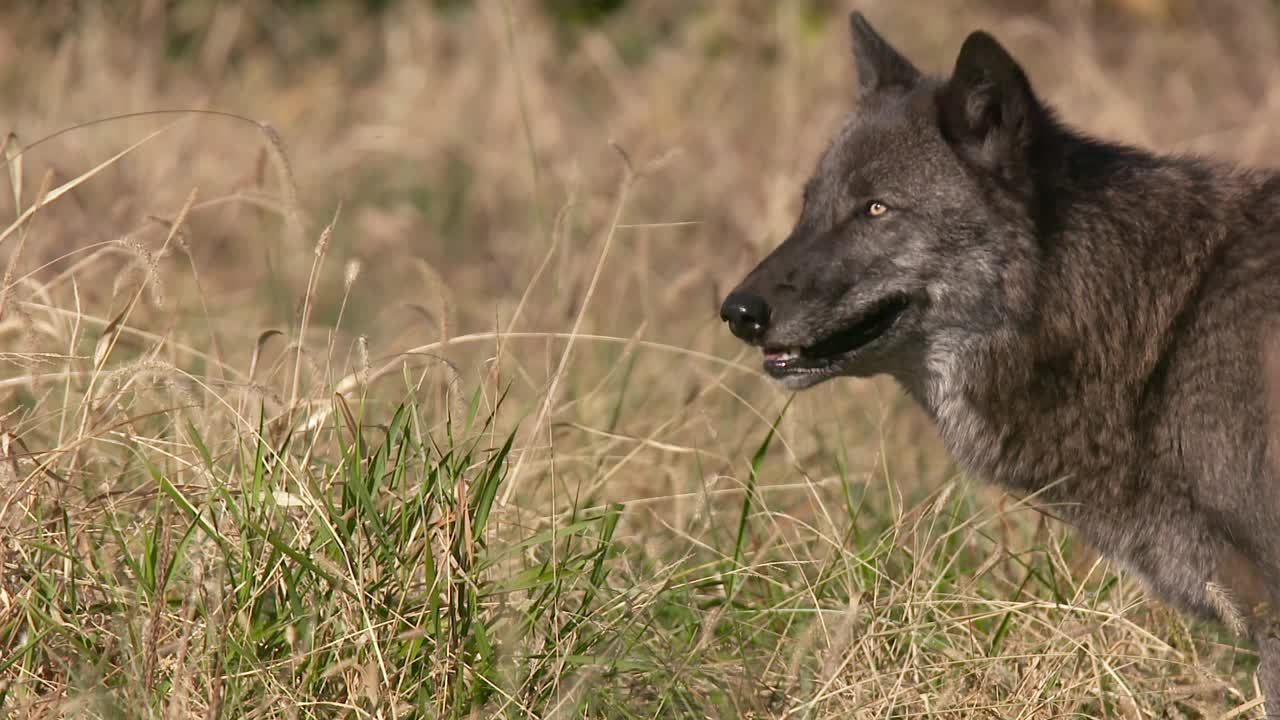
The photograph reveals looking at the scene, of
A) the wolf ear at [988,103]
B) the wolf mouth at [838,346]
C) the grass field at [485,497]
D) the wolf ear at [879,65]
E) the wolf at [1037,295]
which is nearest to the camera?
the grass field at [485,497]

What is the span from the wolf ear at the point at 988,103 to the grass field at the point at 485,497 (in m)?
0.90

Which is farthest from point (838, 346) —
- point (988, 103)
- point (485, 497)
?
point (485, 497)

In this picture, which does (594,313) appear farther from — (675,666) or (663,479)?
(675,666)

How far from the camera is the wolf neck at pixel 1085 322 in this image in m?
3.66

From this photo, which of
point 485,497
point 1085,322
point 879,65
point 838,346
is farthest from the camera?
point 879,65

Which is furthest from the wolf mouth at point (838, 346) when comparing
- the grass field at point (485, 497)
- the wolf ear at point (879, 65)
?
the wolf ear at point (879, 65)

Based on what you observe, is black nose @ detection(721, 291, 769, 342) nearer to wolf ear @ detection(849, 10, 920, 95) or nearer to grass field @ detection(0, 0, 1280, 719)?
grass field @ detection(0, 0, 1280, 719)

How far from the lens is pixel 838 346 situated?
3.87 m

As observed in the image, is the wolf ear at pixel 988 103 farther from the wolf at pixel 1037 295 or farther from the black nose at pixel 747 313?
the black nose at pixel 747 313

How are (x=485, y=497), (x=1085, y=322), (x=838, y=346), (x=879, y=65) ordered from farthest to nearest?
(x=879, y=65) < (x=838, y=346) < (x=1085, y=322) < (x=485, y=497)

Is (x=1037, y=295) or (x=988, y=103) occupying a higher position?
(x=988, y=103)

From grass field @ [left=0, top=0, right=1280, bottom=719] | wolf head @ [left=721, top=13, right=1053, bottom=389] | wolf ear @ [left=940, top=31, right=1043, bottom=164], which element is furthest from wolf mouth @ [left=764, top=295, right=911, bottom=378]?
wolf ear @ [left=940, top=31, right=1043, bottom=164]

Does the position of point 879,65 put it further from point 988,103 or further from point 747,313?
point 747,313

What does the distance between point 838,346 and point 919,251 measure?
0.33 m
